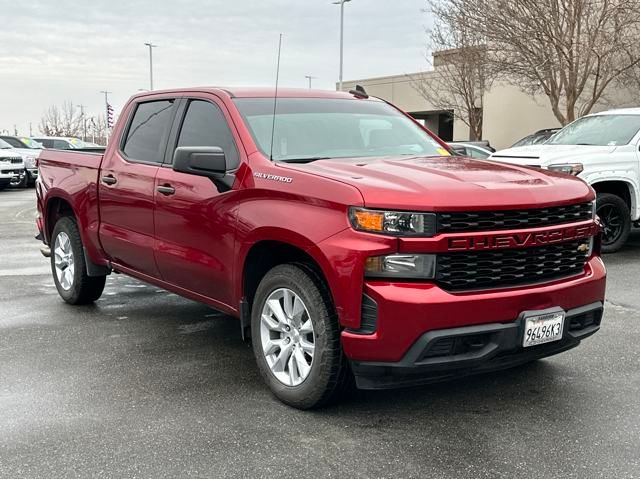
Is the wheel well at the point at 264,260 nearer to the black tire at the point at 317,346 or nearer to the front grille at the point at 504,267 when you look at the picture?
the black tire at the point at 317,346

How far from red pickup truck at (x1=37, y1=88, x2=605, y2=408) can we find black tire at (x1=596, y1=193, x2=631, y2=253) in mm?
4613

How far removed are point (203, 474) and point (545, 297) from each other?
194 centimetres

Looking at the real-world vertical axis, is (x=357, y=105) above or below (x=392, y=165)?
above

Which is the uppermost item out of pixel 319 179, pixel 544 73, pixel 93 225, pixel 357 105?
pixel 544 73

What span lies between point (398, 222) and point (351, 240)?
0.82 ft

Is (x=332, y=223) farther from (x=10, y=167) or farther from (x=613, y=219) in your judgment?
(x=10, y=167)

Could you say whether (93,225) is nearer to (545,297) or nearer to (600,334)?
(545,297)

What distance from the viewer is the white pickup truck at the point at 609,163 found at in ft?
29.1

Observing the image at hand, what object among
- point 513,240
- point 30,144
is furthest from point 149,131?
point 30,144

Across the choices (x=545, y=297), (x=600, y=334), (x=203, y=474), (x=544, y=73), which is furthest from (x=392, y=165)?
(x=544, y=73)

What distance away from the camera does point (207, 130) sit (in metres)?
4.83

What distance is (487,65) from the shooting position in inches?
880

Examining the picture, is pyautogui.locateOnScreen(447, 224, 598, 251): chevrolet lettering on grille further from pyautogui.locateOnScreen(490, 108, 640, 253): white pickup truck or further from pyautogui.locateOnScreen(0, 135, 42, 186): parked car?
pyautogui.locateOnScreen(0, 135, 42, 186): parked car

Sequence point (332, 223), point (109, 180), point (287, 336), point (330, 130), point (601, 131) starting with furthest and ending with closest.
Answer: point (601, 131) → point (109, 180) → point (330, 130) → point (287, 336) → point (332, 223)
